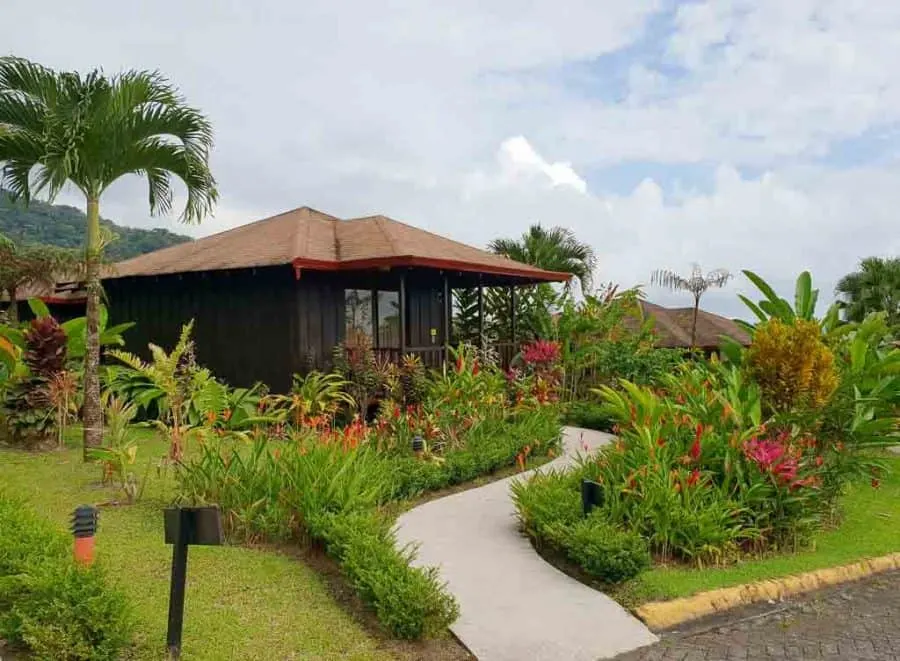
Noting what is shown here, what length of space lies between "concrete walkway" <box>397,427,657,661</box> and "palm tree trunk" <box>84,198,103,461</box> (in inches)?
173

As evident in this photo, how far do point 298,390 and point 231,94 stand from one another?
5.08 metres

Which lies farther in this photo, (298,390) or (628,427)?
(298,390)

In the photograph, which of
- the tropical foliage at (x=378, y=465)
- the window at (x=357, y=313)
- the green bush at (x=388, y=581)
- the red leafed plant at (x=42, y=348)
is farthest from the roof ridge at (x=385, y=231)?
the green bush at (x=388, y=581)

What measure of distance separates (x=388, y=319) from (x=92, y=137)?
697 cm

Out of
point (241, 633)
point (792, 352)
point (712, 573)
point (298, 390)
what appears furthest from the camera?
point (298, 390)

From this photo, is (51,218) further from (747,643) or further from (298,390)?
(747,643)

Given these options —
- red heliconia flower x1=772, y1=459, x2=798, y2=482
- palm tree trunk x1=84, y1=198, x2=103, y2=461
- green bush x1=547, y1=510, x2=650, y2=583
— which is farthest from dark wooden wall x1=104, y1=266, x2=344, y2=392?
red heliconia flower x1=772, y1=459, x2=798, y2=482

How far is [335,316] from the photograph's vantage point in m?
13.2

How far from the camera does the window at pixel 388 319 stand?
14.2 metres

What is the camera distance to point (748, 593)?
17.3ft

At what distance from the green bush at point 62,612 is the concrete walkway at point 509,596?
77.9 inches

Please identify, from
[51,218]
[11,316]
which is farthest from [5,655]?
[51,218]

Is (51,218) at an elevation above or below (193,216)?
above

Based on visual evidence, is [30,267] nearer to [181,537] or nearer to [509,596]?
[181,537]
